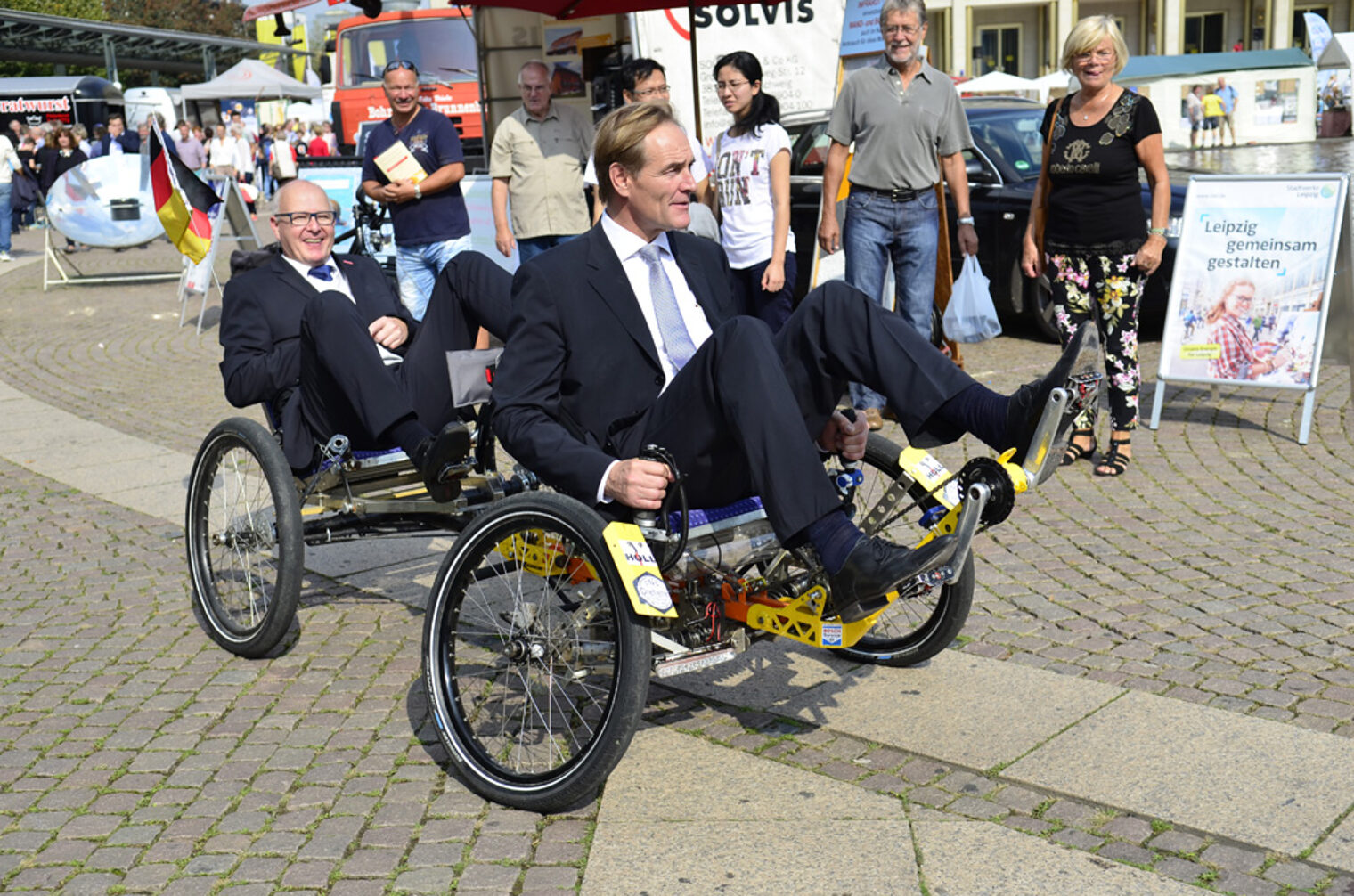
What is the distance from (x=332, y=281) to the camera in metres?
5.16

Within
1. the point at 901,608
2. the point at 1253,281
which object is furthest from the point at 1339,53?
the point at 901,608

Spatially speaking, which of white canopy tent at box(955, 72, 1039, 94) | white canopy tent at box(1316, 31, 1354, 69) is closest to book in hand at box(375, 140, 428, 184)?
white canopy tent at box(1316, 31, 1354, 69)

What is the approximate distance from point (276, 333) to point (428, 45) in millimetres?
15084

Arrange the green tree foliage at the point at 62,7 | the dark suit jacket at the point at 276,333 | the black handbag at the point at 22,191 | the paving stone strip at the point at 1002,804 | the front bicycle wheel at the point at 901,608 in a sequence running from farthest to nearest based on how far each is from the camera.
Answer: the green tree foliage at the point at 62,7
the black handbag at the point at 22,191
the dark suit jacket at the point at 276,333
the front bicycle wheel at the point at 901,608
the paving stone strip at the point at 1002,804

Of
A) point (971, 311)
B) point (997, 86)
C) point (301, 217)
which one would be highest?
point (997, 86)

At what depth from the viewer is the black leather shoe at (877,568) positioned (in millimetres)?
3086

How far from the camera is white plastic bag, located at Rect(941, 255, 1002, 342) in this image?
6.81 m

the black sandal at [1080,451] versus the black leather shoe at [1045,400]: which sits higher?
the black leather shoe at [1045,400]

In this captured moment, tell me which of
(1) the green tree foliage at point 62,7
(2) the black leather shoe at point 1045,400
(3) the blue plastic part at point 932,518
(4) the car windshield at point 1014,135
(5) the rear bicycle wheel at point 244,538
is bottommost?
(5) the rear bicycle wheel at point 244,538

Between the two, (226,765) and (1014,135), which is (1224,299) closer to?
(1014,135)

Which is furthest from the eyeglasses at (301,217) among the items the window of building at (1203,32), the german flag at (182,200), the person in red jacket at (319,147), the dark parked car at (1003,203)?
the window of building at (1203,32)

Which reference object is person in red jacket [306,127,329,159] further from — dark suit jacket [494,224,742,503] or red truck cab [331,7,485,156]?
dark suit jacket [494,224,742,503]

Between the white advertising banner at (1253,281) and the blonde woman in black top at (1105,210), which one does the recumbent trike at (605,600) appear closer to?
the blonde woman in black top at (1105,210)

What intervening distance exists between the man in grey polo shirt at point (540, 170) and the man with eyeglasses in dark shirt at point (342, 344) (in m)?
3.48
